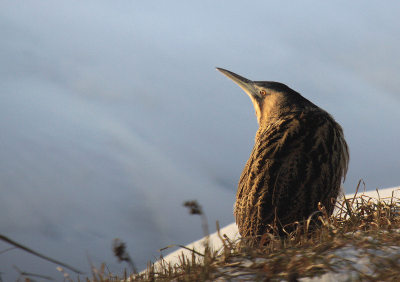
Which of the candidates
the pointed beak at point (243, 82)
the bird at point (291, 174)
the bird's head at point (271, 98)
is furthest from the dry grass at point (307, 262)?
the pointed beak at point (243, 82)

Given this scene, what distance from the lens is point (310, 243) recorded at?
2.59 m

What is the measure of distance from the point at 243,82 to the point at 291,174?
2.79 m

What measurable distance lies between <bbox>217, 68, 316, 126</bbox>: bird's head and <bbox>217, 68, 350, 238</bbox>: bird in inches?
17.2

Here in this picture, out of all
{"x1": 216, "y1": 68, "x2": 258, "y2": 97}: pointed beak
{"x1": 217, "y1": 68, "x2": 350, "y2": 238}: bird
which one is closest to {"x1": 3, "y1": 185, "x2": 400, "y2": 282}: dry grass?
{"x1": 217, "y1": 68, "x2": 350, "y2": 238}: bird

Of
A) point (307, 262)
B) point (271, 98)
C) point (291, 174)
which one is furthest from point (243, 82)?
point (307, 262)

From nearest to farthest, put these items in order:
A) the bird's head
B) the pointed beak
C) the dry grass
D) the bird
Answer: the dry grass, the bird, the bird's head, the pointed beak

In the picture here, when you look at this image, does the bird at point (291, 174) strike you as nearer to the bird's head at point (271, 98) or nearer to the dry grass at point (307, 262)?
the bird's head at point (271, 98)

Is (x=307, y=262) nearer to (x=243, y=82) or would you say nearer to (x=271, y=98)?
(x=271, y=98)

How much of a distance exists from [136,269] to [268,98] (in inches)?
133

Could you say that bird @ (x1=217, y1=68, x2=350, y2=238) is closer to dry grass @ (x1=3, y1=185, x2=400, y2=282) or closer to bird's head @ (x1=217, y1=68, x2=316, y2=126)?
bird's head @ (x1=217, y1=68, x2=316, y2=126)

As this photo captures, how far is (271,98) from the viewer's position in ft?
17.4

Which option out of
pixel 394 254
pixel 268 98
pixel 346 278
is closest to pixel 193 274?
pixel 346 278

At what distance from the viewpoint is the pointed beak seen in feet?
19.4

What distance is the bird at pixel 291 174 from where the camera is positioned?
3.71 m
